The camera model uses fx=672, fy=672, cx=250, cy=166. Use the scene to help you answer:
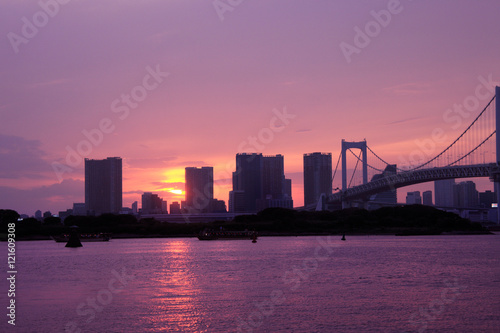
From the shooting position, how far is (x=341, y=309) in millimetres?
21625

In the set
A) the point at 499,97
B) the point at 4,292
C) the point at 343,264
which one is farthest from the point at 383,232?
the point at 4,292

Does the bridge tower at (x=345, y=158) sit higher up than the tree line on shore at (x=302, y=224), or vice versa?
the bridge tower at (x=345, y=158)

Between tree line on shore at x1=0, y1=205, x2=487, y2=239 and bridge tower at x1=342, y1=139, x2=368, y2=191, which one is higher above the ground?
bridge tower at x1=342, y1=139, x2=368, y2=191

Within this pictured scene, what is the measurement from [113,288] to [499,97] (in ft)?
230

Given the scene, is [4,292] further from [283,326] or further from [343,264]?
[343,264]

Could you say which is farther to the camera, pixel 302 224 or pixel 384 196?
pixel 384 196

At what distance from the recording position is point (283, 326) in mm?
18906

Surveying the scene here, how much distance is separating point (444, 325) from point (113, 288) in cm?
1487

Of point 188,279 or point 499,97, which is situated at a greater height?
point 499,97

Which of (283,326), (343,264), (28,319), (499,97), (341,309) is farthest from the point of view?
(499,97)

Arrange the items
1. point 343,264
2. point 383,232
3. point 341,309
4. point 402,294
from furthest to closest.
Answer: point 383,232 < point 343,264 < point 402,294 < point 341,309

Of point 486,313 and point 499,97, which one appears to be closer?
point 486,313

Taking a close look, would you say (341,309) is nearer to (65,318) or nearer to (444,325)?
(444,325)

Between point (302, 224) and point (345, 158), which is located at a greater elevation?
point (345, 158)
